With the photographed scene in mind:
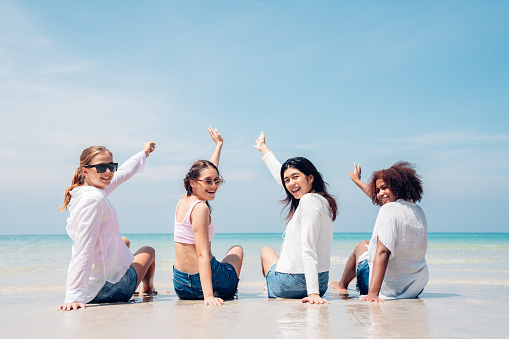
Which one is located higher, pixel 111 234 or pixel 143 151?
pixel 143 151

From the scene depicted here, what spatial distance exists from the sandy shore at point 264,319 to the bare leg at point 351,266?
1.87 feet

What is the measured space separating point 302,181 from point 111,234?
2.25 metres

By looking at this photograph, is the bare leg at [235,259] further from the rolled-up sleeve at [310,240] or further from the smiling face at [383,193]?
the smiling face at [383,193]

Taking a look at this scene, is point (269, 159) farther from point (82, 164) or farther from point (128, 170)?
point (82, 164)

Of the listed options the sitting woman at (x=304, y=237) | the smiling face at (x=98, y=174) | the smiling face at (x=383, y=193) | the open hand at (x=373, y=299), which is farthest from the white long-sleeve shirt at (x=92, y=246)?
the smiling face at (x=383, y=193)

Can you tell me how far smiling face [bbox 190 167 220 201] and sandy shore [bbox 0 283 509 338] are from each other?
4.08 ft

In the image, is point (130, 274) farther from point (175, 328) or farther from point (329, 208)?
point (329, 208)

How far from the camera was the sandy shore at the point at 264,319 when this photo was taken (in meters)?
3.48

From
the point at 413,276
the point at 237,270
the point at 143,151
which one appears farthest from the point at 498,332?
the point at 143,151

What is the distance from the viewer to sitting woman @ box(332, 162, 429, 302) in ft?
16.4

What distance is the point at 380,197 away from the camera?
5.42 m

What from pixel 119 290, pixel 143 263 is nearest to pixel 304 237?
pixel 143 263

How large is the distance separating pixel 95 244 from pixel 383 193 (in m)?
3.34

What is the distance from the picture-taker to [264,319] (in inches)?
159
